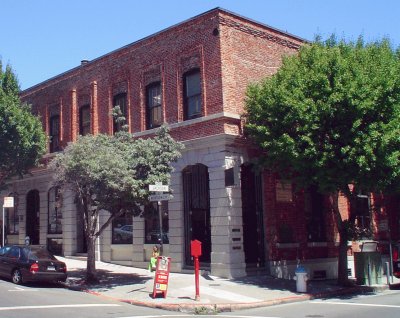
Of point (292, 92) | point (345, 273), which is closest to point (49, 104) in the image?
point (292, 92)

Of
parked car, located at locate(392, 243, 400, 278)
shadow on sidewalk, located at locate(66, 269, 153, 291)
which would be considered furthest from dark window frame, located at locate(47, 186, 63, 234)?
parked car, located at locate(392, 243, 400, 278)

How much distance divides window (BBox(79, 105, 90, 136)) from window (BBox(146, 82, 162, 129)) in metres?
4.90

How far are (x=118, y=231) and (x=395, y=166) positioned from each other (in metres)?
13.1

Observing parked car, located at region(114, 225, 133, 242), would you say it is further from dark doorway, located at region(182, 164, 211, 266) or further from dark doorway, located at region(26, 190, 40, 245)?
dark doorway, located at region(26, 190, 40, 245)

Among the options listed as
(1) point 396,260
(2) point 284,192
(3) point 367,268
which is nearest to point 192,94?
(2) point 284,192

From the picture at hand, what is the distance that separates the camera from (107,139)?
18688mm

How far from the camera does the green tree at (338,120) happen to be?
16297 mm

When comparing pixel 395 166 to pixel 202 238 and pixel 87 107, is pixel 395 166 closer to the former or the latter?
pixel 202 238

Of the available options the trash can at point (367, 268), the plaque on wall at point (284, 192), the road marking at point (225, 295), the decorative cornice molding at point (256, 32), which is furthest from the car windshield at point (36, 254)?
the trash can at point (367, 268)

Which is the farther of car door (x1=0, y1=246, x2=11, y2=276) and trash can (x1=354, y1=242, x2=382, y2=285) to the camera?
trash can (x1=354, y1=242, x2=382, y2=285)

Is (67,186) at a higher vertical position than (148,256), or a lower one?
higher

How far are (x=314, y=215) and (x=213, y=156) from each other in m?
6.27

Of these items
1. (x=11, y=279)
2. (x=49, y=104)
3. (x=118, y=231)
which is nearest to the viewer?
(x=11, y=279)

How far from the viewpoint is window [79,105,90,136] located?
26.9 metres
